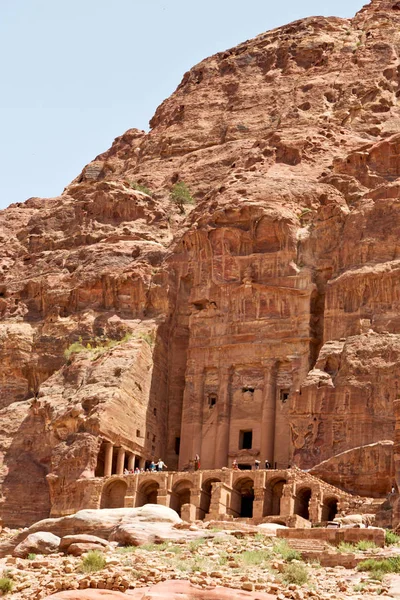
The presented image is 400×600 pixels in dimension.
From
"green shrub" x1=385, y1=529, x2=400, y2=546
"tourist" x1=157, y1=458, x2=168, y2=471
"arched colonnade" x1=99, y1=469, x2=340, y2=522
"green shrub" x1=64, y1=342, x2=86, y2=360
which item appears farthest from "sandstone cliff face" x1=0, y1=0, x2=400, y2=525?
"green shrub" x1=385, y1=529, x2=400, y2=546

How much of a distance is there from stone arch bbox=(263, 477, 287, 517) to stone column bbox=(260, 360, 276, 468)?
7.32 m

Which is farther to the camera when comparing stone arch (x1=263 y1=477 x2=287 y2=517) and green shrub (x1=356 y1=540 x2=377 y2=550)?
stone arch (x1=263 y1=477 x2=287 y2=517)

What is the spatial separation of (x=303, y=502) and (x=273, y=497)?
2230mm

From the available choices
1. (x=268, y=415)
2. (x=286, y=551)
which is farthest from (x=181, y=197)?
(x=286, y=551)

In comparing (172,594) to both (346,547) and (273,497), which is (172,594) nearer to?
(346,547)

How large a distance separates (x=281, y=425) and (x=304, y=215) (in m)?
14.9

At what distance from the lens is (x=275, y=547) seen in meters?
50.0

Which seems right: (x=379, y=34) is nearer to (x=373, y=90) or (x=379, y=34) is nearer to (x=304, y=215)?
(x=373, y=90)

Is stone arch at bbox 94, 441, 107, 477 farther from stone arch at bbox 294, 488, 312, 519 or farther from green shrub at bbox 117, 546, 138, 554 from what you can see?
green shrub at bbox 117, 546, 138, 554

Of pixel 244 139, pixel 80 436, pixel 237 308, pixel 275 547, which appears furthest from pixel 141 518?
pixel 244 139

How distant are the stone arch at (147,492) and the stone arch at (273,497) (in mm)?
7250

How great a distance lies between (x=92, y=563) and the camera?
44.6 meters

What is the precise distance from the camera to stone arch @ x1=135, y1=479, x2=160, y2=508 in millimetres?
78438

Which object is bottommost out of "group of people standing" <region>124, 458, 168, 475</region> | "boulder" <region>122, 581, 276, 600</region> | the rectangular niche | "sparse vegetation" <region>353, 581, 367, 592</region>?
"boulder" <region>122, 581, 276, 600</region>
